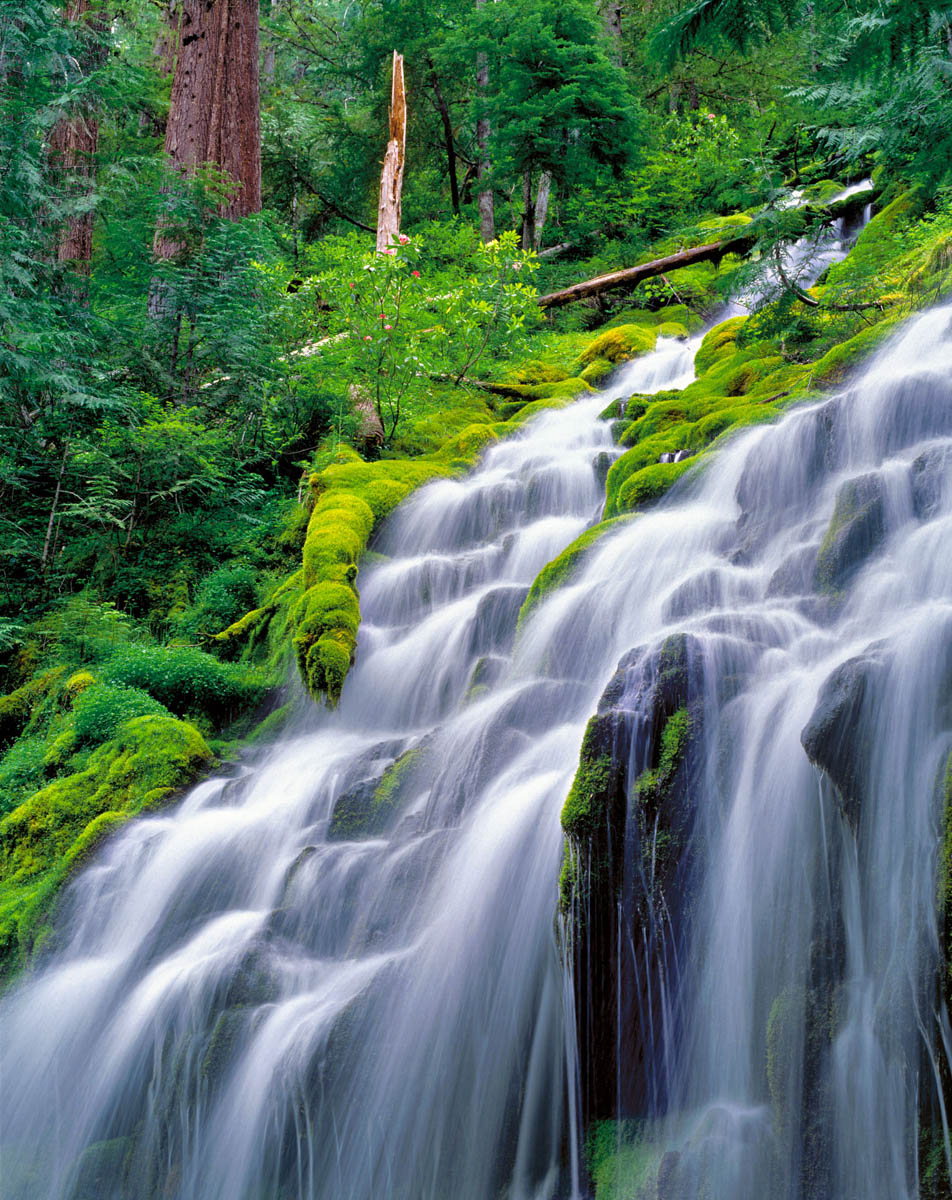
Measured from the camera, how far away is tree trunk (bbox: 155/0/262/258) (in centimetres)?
1135

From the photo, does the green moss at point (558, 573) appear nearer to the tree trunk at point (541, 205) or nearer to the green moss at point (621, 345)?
the green moss at point (621, 345)

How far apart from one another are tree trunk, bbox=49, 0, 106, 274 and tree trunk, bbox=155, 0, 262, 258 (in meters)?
1.29

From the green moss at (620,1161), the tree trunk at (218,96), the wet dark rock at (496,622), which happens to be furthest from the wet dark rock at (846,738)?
the tree trunk at (218,96)

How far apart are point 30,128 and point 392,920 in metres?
9.05

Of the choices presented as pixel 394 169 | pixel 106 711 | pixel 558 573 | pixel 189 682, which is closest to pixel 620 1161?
pixel 558 573

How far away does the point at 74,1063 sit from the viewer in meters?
3.74

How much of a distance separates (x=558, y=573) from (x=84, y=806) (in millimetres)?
3519

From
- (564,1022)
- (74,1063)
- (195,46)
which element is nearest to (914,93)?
(564,1022)

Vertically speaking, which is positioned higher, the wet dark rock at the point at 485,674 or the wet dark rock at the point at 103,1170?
the wet dark rock at the point at 485,674

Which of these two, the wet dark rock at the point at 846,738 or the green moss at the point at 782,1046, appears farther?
the wet dark rock at the point at 846,738

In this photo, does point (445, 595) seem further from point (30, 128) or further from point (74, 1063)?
point (30, 128)

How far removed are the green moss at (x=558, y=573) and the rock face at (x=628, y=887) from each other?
7.86 ft

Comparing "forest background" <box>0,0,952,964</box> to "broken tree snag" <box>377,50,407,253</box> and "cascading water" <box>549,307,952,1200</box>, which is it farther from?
"cascading water" <box>549,307,952,1200</box>

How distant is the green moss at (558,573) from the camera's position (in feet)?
19.6
